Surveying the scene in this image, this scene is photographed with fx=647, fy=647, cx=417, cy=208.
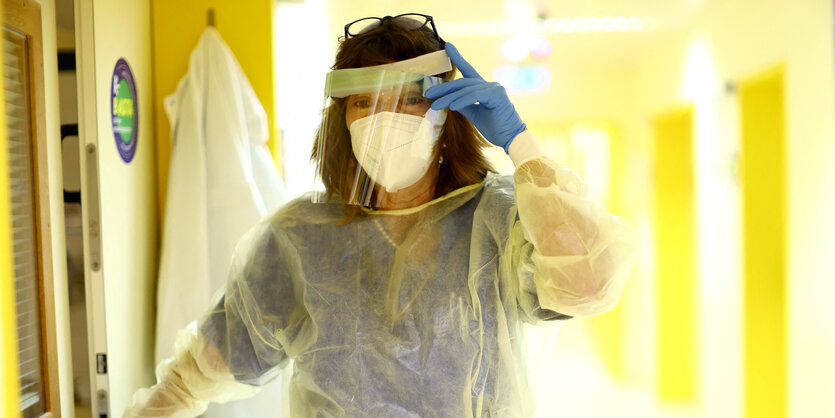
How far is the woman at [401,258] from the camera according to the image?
1.16m

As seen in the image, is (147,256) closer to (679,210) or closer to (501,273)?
(501,273)

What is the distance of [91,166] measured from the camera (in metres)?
1.31

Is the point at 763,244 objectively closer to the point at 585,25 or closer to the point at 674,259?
the point at 585,25

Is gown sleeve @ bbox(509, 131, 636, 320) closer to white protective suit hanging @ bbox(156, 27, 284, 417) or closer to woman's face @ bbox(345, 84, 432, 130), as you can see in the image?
woman's face @ bbox(345, 84, 432, 130)

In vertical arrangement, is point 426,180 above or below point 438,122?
below

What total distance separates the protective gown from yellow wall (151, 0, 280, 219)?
46 centimetres

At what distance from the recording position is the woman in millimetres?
1156

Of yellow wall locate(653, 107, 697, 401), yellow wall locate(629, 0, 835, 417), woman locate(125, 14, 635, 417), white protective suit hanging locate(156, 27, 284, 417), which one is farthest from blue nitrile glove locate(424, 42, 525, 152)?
yellow wall locate(653, 107, 697, 401)

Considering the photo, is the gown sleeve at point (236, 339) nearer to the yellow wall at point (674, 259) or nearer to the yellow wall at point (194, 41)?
the yellow wall at point (194, 41)

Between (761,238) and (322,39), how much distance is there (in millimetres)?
2723

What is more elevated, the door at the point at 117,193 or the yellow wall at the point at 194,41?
the yellow wall at the point at 194,41

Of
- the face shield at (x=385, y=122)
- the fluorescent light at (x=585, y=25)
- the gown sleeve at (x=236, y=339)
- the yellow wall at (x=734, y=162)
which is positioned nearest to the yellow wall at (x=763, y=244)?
the yellow wall at (x=734, y=162)

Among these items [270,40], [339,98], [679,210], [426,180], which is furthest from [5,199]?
[679,210]

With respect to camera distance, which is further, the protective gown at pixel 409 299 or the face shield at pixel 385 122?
the face shield at pixel 385 122
